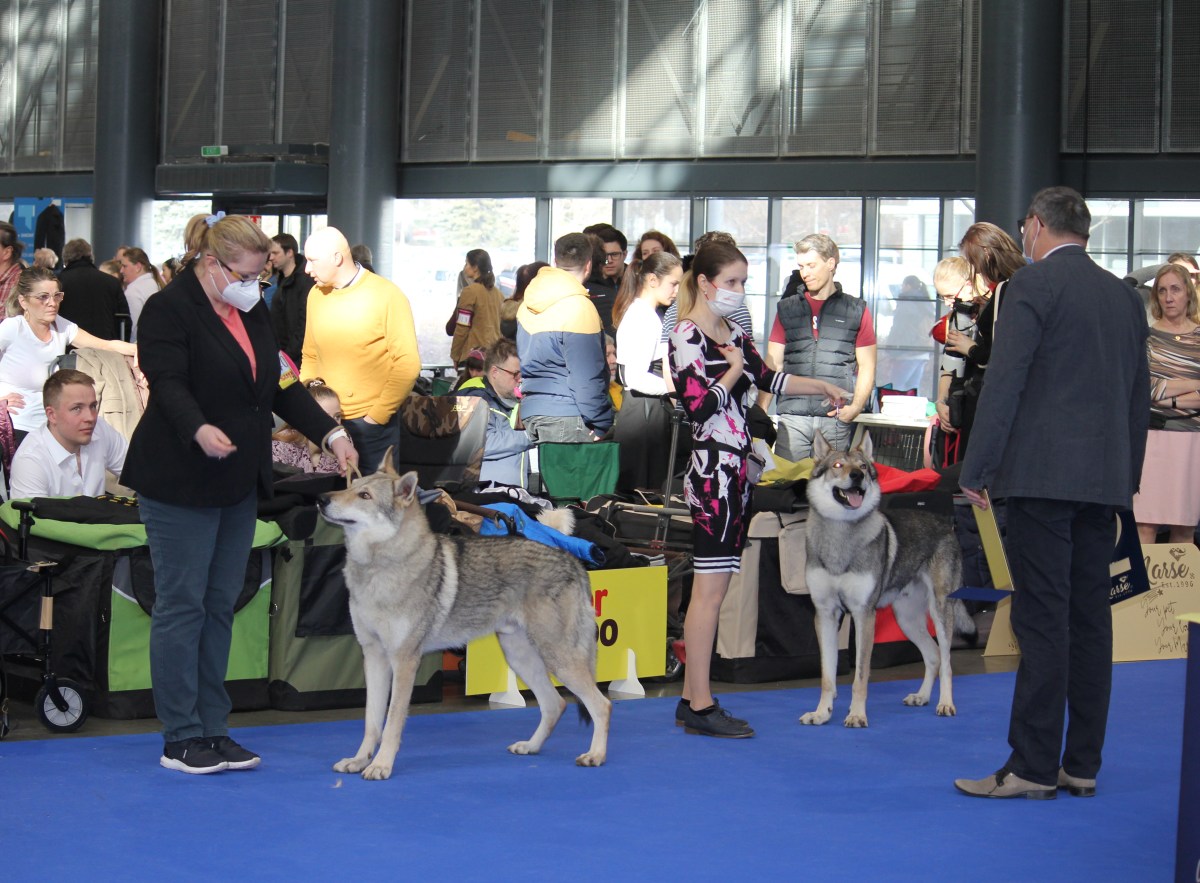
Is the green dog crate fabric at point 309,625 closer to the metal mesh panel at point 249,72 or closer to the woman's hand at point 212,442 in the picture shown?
the woman's hand at point 212,442

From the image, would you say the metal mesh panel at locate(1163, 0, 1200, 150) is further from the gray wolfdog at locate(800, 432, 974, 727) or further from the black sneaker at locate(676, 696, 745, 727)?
the black sneaker at locate(676, 696, 745, 727)

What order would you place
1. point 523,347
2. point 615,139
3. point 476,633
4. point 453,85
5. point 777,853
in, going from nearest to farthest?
point 777,853, point 476,633, point 523,347, point 615,139, point 453,85

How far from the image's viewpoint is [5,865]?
366 centimetres

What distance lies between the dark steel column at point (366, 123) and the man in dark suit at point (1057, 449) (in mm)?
13334

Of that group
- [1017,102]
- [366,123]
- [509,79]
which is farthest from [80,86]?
[1017,102]

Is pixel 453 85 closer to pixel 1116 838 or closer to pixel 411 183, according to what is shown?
pixel 411 183

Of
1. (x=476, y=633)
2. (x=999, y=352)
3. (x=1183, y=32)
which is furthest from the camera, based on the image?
(x=1183, y=32)

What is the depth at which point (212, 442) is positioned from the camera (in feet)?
13.8

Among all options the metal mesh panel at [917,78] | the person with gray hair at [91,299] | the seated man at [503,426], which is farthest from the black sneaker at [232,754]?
the metal mesh panel at [917,78]

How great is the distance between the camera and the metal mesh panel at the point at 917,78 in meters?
14.3

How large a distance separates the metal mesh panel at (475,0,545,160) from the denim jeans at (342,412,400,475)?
35.4 feet

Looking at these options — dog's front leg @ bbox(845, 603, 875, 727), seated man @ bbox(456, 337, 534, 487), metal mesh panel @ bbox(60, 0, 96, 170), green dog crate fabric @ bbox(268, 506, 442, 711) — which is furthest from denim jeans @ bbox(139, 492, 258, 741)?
metal mesh panel @ bbox(60, 0, 96, 170)

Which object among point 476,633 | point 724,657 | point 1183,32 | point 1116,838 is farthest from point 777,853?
point 1183,32

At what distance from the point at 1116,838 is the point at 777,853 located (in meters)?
0.97
